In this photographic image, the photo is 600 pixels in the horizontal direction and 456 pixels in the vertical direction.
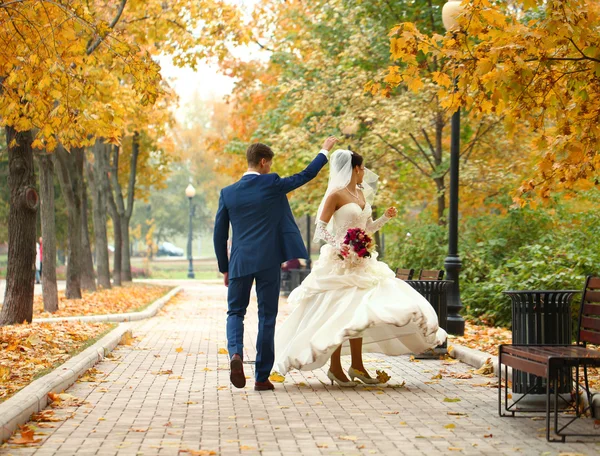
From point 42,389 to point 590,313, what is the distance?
4.75m

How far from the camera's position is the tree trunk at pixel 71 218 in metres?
24.6

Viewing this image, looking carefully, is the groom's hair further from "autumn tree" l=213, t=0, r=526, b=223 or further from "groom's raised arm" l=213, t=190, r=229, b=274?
"autumn tree" l=213, t=0, r=526, b=223

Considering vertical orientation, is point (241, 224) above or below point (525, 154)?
below

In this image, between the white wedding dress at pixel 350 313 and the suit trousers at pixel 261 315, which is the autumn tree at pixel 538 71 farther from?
the suit trousers at pixel 261 315

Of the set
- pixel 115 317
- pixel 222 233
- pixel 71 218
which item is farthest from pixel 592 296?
pixel 71 218

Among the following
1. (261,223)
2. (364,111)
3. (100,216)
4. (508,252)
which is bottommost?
(508,252)

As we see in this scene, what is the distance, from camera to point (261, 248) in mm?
9562

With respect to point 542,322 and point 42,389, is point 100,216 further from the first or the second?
point 542,322

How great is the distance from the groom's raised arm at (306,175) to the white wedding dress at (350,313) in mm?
999

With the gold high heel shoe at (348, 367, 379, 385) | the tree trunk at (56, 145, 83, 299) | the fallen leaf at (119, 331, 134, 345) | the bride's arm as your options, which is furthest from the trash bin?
the tree trunk at (56, 145, 83, 299)

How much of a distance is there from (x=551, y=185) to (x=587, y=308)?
3373mm

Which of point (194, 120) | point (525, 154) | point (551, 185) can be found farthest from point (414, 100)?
point (194, 120)

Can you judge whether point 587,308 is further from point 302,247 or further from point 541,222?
point 541,222

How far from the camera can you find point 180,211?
91.4 metres
